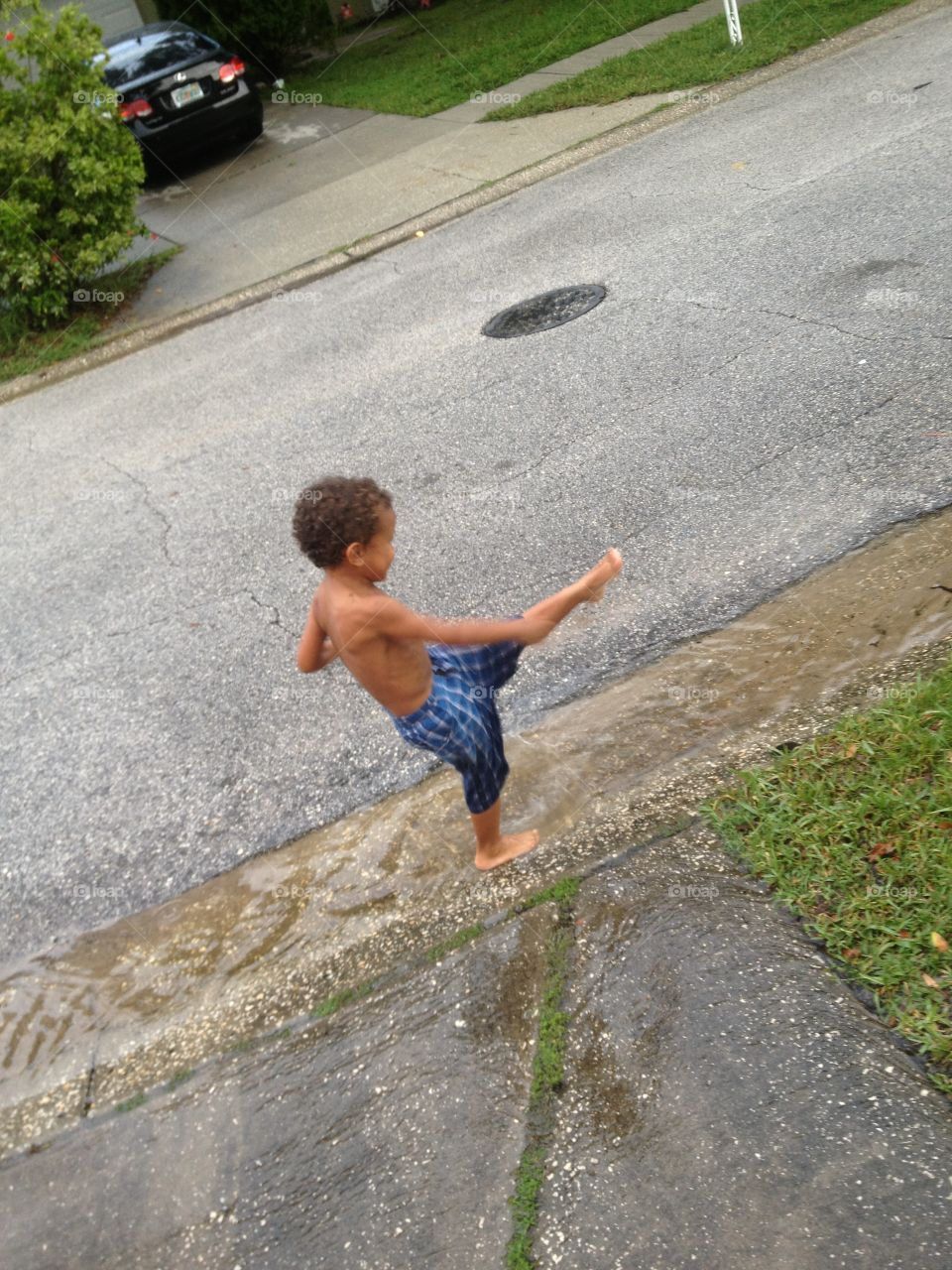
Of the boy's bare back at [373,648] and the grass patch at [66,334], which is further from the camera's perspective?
the grass patch at [66,334]

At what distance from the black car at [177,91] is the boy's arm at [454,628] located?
1206 cm

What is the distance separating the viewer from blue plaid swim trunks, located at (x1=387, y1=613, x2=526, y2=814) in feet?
10.4

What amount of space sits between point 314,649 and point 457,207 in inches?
315

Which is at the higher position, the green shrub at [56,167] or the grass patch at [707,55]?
the green shrub at [56,167]

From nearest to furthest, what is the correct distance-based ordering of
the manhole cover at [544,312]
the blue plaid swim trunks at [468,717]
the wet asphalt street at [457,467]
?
the blue plaid swim trunks at [468,717] < the wet asphalt street at [457,467] < the manhole cover at [544,312]

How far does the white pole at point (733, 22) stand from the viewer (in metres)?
11.7

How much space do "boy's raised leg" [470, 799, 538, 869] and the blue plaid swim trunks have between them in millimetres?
75

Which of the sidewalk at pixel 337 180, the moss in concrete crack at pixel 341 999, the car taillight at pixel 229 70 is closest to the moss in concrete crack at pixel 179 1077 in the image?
the moss in concrete crack at pixel 341 999

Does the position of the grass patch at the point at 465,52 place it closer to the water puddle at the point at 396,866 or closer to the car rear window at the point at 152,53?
the car rear window at the point at 152,53
